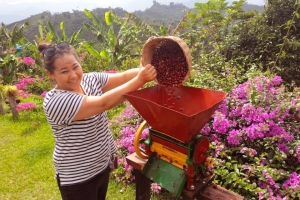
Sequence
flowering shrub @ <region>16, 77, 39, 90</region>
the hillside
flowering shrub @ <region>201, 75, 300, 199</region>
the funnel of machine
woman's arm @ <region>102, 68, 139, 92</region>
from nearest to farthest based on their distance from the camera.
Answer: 1. the funnel of machine
2. woman's arm @ <region>102, 68, 139, 92</region>
3. flowering shrub @ <region>201, 75, 300, 199</region>
4. flowering shrub @ <region>16, 77, 39, 90</region>
5. the hillside

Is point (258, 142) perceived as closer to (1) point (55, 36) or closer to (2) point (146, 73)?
(2) point (146, 73)

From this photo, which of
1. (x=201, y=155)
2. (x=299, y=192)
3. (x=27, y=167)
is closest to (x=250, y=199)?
(x=299, y=192)

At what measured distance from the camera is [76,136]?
1874 millimetres

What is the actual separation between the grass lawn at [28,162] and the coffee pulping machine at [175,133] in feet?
5.21

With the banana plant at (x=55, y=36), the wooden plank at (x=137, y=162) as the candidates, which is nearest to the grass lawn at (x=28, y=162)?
the wooden plank at (x=137, y=162)

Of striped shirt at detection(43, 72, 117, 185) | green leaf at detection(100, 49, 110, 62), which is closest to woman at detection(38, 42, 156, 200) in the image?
striped shirt at detection(43, 72, 117, 185)

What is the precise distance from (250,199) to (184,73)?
1.53 meters

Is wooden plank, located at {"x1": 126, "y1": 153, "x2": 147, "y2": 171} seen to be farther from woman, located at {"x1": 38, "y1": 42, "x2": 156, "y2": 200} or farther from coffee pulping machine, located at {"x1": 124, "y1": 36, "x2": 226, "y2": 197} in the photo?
woman, located at {"x1": 38, "y1": 42, "x2": 156, "y2": 200}

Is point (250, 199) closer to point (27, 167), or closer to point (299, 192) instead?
point (299, 192)

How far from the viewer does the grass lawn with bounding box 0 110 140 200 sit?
358 cm

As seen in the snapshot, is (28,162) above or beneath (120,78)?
beneath

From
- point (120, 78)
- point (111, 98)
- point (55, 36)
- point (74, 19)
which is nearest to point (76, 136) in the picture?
point (111, 98)

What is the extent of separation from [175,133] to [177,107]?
1.28ft

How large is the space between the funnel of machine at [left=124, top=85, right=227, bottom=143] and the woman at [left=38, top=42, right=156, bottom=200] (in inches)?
6.8
